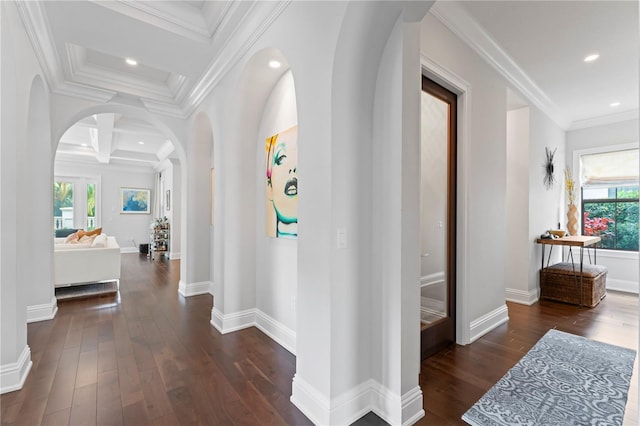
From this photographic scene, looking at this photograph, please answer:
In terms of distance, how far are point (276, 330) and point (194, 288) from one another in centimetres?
215

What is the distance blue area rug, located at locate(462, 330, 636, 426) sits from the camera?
1.71 meters

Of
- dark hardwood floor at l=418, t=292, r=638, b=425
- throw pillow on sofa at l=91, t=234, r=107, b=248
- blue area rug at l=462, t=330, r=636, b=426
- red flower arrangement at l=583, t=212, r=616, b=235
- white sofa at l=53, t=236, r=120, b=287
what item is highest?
red flower arrangement at l=583, t=212, r=616, b=235

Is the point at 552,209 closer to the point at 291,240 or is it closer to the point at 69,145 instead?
the point at 291,240

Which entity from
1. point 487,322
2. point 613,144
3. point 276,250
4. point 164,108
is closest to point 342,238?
point 276,250

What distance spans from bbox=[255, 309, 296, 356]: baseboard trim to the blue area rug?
4.72ft

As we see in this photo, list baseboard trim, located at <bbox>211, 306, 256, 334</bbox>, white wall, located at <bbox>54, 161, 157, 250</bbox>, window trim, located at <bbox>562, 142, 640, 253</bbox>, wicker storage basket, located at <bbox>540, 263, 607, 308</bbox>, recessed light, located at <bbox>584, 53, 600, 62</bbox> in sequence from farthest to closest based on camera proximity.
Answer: white wall, located at <bbox>54, 161, 157, 250</bbox> < window trim, located at <bbox>562, 142, 640, 253</bbox> < wicker storage basket, located at <bbox>540, 263, 607, 308</bbox> < recessed light, located at <bbox>584, 53, 600, 62</bbox> < baseboard trim, located at <bbox>211, 306, 256, 334</bbox>

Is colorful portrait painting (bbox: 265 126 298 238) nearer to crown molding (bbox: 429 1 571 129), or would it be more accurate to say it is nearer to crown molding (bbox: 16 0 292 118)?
crown molding (bbox: 16 0 292 118)

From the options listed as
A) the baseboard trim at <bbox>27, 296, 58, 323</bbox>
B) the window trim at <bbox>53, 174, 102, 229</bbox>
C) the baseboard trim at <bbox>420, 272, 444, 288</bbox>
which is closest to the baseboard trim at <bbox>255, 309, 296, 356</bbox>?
the baseboard trim at <bbox>420, 272, 444, 288</bbox>

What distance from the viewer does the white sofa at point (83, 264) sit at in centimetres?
424

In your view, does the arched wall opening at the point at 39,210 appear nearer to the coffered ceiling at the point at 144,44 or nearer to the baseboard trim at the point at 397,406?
the coffered ceiling at the point at 144,44

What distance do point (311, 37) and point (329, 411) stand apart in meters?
2.28

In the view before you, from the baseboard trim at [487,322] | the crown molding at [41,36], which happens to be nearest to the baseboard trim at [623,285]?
the baseboard trim at [487,322]

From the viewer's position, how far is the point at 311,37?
1840 mm

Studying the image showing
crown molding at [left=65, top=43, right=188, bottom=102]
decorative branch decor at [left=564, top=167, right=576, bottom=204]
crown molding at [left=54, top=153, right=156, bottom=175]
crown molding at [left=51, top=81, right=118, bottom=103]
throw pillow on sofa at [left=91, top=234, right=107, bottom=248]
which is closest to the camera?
crown molding at [left=65, top=43, right=188, bottom=102]
